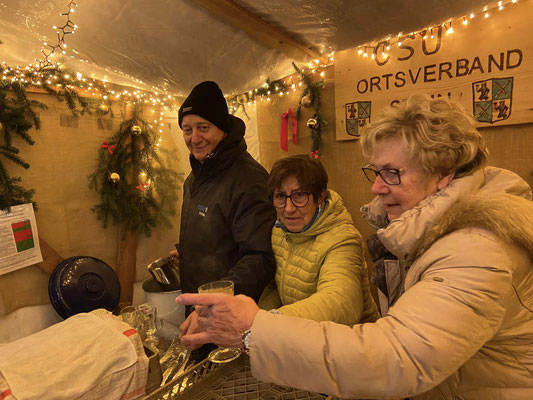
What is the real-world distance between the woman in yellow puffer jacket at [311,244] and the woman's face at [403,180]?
0.33 m

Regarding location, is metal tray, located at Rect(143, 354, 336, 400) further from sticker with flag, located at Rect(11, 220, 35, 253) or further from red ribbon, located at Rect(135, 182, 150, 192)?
red ribbon, located at Rect(135, 182, 150, 192)

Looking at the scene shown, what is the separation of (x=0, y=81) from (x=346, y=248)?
8.20 feet

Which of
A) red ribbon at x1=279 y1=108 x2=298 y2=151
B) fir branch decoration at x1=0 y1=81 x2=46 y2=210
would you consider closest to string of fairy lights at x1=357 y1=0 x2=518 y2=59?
red ribbon at x1=279 y1=108 x2=298 y2=151

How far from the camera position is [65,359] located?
1184mm

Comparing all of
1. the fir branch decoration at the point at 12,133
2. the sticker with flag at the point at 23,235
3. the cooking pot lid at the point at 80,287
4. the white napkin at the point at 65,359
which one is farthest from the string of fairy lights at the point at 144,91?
the white napkin at the point at 65,359

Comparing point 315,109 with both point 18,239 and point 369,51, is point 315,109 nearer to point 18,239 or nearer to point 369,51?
point 369,51

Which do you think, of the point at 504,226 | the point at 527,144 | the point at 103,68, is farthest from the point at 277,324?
the point at 103,68

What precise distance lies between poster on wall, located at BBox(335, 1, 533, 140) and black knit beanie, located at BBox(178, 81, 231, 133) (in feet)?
3.23

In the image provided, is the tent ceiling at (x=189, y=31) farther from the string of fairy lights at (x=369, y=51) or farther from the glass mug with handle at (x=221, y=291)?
the glass mug with handle at (x=221, y=291)

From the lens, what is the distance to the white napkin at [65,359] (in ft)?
3.54

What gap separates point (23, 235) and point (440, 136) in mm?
2715

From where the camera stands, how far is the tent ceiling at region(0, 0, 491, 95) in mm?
1759

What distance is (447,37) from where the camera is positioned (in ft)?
6.04

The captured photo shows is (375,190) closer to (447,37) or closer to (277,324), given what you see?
(277,324)
